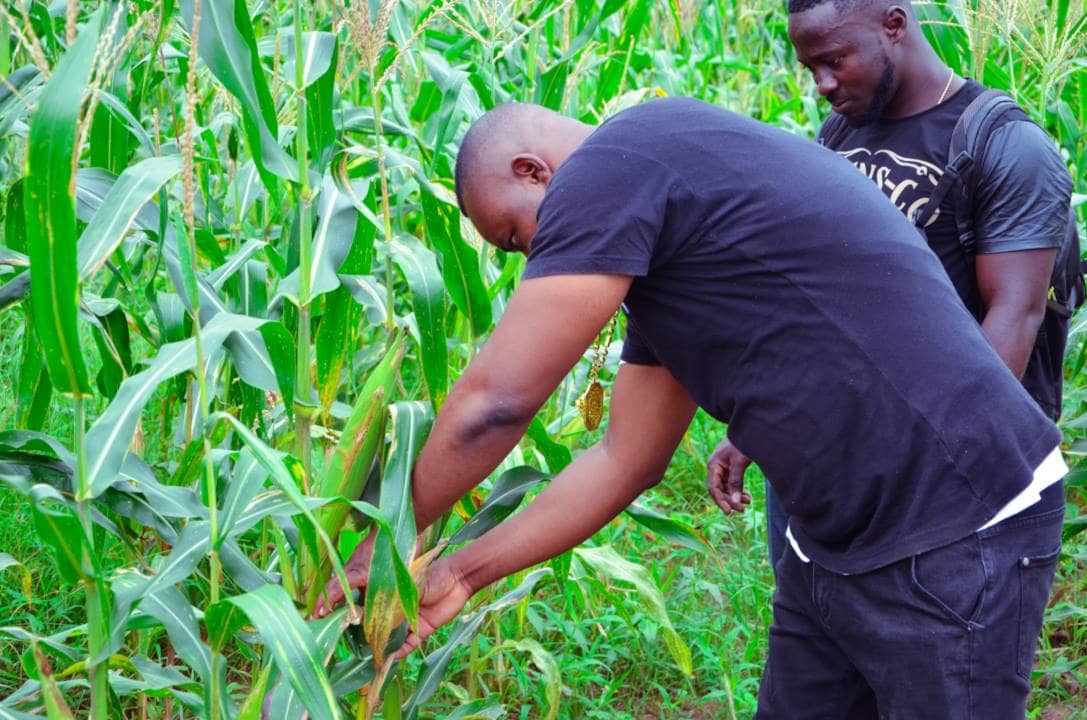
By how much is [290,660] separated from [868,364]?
1.00 m

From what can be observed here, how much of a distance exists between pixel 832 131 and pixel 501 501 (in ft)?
3.99

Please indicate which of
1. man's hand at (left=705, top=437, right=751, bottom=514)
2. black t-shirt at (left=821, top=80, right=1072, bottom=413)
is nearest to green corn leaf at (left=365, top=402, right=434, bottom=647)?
man's hand at (left=705, top=437, right=751, bottom=514)

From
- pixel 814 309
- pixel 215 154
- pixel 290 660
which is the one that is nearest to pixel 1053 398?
pixel 814 309

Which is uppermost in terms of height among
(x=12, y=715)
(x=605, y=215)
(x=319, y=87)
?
(x=319, y=87)

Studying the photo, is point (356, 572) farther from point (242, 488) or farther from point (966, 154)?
point (966, 154)

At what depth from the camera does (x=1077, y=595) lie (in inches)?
158

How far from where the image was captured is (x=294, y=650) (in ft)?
6.42

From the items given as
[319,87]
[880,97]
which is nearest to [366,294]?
[319,87]

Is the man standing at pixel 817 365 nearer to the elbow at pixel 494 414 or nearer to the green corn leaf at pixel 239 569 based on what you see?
the elbow at pixel 494 414

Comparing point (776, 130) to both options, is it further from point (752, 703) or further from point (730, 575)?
point (730, 575)

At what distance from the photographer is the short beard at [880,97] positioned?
274cm

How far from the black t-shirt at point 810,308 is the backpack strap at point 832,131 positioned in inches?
37.6

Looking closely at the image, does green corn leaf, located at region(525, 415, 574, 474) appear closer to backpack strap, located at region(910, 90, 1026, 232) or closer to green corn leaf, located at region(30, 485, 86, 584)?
backpack strap, located at region(910, 90, 1026, 232)

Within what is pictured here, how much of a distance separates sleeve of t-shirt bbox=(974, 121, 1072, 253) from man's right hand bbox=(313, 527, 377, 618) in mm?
1411
